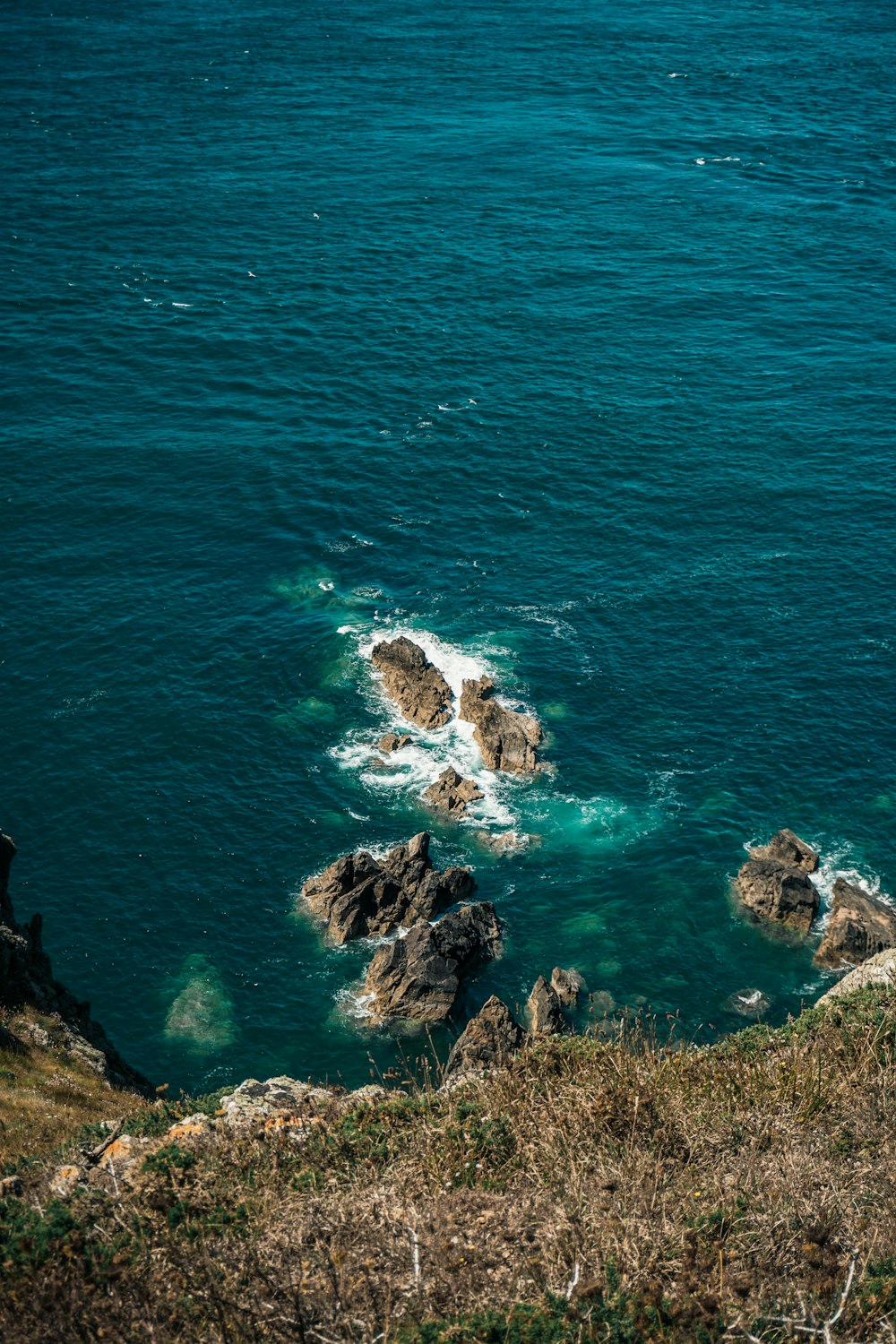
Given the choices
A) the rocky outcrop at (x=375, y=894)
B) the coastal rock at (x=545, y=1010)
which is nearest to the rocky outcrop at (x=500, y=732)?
the rocky outcrop at (x=375, y=894)

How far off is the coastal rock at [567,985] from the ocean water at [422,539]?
1407mm

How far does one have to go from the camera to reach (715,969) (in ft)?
245

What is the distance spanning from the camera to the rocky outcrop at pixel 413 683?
299ft

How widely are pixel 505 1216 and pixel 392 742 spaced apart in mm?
63733

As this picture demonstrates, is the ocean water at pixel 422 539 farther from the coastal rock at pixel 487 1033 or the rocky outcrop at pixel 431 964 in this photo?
the coastal rock at pixel 487 1033

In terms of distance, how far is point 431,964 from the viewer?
240ft

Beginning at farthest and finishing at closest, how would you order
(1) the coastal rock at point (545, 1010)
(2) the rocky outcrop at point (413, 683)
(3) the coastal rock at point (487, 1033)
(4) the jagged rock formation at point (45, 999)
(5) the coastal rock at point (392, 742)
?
1. (2) the rocky outcrop at point (413, 683)
2. (5) the coastal rock at point (392, 742)
3. (1) the coastal rock at point (545, 1010)
4. (3) the coastal rock at point (487, 1033)
5. (4) the jagged rock formation at point (45, 999)

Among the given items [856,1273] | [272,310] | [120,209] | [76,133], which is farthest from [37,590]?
[76,133]

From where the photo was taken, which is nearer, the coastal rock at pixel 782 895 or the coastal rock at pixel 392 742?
the coastal rock at pixel 782 895

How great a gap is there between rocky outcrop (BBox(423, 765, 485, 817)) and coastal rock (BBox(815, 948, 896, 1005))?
34302 millimetres

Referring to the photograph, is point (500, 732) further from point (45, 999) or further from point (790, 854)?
point (45, 999)

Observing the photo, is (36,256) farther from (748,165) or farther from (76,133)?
(748,165)

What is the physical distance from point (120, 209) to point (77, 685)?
282ft

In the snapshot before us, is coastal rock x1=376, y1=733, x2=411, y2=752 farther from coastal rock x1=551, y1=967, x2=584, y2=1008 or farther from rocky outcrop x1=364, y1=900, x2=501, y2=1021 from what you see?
coastal rock x1=551, y1=967, x2=584, y2=1008
